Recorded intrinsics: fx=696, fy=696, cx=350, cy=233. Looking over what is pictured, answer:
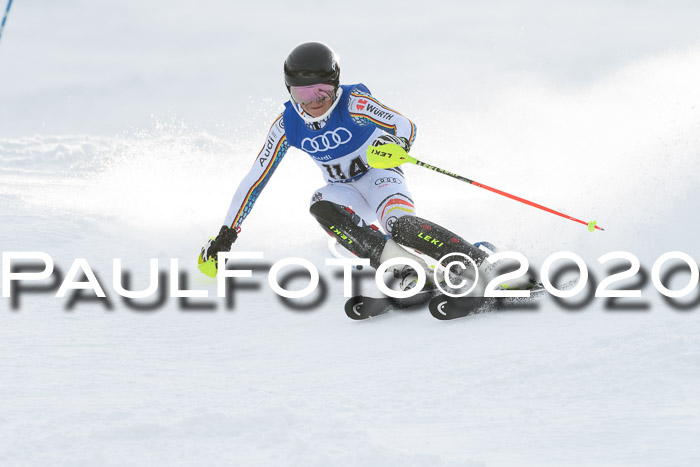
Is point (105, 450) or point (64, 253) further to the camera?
point (64, 253)

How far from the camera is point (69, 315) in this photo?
4.41 meters

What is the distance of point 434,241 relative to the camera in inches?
155

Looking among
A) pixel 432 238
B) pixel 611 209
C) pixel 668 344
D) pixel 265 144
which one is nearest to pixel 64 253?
pixel 265 144

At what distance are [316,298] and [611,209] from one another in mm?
2391

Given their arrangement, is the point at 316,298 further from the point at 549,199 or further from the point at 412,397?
the point at 549,199

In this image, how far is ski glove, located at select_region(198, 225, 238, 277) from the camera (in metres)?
4.49

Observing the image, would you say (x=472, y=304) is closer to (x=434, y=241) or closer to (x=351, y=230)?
(x=434, y=241)

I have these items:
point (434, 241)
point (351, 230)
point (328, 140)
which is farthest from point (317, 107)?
point (434, 241)

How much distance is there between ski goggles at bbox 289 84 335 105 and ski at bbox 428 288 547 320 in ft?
4.52

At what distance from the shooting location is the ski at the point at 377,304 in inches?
162

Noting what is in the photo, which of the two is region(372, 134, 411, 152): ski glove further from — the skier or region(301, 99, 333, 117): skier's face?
region(301, 99, 333, 117): skier's face

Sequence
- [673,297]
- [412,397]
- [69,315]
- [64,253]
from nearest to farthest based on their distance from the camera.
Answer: [412,397] → [673,297] → [69,315] → [64,253]

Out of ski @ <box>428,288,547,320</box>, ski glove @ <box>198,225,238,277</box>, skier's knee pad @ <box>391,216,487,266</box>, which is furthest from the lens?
ski glove @ <box>198,225,238,277</box>

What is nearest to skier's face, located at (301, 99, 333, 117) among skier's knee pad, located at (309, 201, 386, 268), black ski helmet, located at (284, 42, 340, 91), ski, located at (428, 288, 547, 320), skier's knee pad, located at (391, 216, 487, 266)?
black ski helmet, located at (284, 42, 340, 91)
